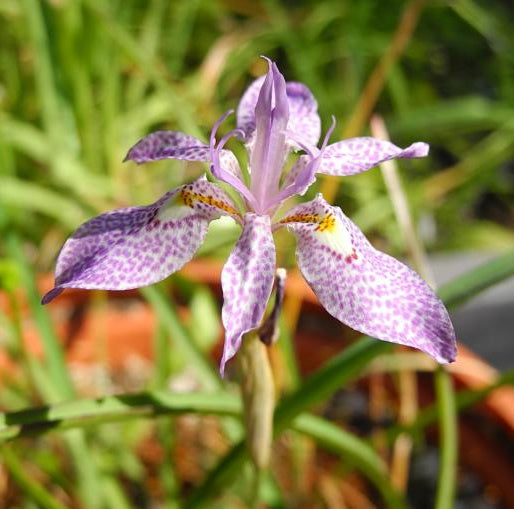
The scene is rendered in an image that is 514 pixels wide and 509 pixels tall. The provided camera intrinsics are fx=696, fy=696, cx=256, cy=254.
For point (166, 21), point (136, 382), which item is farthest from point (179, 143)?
point (166, 21)

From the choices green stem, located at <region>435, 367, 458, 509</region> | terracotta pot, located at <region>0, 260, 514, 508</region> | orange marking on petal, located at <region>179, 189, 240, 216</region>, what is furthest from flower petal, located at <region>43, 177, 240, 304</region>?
terracotta pot, located at <region>0, 260, 514, 508</region>

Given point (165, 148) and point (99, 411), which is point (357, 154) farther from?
point (99, 411)

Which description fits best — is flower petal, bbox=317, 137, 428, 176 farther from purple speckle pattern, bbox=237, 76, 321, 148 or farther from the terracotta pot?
the terracotta pot

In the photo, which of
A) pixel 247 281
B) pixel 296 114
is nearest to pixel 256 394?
pixel 247 281

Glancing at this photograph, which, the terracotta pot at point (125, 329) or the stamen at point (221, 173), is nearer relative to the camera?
the stamen at point (221, 173)

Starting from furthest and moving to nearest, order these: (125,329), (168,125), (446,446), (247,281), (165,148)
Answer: (168,125), (125,329), (446,446), (165,148), (247,281)

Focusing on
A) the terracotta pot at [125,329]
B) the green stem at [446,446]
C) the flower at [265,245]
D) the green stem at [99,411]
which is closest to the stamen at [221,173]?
the flower at [265,245]

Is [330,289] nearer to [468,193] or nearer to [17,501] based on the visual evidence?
[17,501]

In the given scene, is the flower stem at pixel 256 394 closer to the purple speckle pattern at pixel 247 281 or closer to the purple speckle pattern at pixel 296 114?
the purple speckle pattern at pixel 247 281
